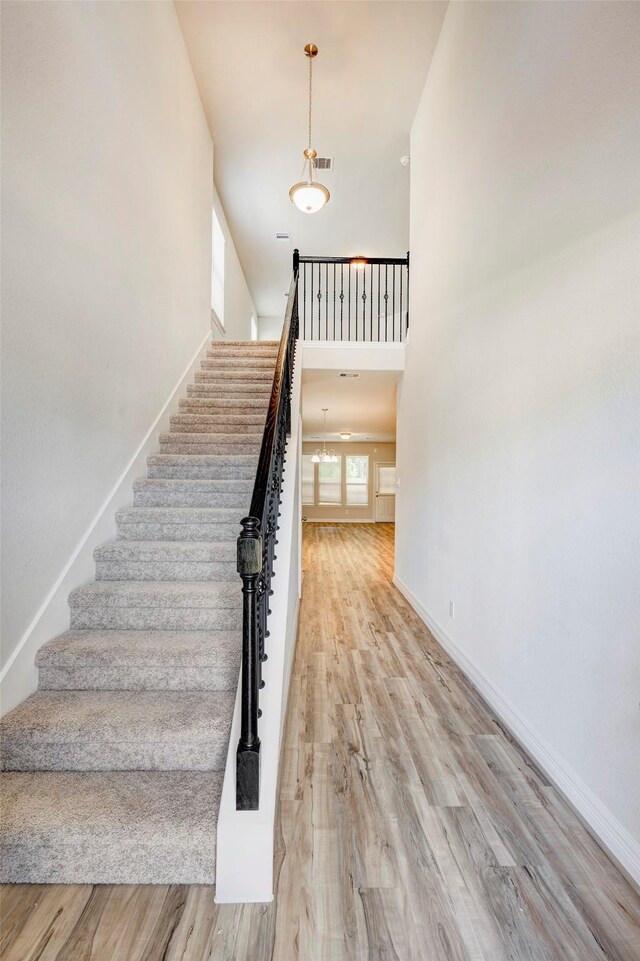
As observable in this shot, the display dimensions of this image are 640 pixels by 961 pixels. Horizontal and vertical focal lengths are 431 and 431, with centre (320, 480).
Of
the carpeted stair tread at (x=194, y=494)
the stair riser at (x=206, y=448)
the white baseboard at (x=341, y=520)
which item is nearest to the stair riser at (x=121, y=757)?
the carpeted stair tread at (x=194, y=494)

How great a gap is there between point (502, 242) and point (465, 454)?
54.9 inches

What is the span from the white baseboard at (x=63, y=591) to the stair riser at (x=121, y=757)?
0.88ft

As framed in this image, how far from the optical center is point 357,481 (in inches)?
567

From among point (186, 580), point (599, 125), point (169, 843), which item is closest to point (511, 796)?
point (169, 843)

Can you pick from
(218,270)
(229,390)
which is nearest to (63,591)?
(229,390)

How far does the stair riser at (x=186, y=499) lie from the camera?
3209mm

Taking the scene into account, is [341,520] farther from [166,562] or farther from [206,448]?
[166,562]

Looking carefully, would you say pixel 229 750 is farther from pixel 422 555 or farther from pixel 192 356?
pixel 192 356

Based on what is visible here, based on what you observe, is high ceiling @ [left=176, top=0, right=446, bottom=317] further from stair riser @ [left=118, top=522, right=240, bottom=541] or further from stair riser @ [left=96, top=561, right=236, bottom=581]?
stair riser @ [left=96, top=561, right=236, bottom=581]

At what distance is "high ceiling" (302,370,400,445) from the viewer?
6082 millimetres

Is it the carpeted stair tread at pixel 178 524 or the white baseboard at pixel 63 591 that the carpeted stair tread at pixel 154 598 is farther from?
the carpeted stair tread at pixel 178 524

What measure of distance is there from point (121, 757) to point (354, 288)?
10.1 meters

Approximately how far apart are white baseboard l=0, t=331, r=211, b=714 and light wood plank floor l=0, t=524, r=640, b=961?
72cm

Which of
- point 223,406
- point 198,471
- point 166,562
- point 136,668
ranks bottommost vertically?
point 136,668
